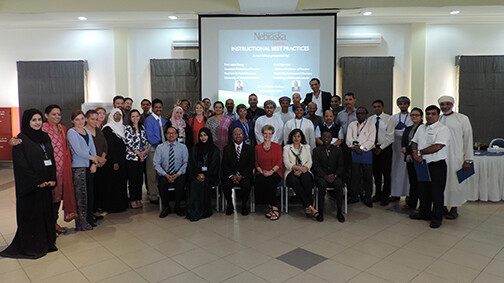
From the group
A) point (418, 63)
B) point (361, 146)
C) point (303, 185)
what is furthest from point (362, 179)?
point (418, 63)

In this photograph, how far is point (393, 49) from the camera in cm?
782

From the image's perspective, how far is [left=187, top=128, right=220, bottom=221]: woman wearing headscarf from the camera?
Answer: 4.39m

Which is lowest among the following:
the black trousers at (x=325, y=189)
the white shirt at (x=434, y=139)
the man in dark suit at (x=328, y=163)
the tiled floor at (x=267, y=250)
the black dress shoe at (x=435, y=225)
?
the tiled floor at (x=267, y=250)

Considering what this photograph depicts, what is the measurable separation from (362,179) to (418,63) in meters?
4.28

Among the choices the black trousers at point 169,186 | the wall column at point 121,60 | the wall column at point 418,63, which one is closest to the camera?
the black trousers at point 169,186

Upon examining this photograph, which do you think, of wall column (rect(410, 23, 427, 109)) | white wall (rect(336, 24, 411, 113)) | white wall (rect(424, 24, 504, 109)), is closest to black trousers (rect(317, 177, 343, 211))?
white wall (rect(336, 24, 411, 113))

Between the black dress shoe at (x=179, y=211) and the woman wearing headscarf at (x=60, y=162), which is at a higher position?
the woman wearing headscarf at (x=60, y=162)

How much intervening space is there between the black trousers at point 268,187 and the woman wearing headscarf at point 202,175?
1.99 feet

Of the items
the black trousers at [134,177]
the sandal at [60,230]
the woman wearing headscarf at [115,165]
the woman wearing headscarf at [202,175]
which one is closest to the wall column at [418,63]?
the woman wearing headscarf at [202,175]

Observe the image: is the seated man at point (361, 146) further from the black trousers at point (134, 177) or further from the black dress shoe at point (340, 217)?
the black trousers at point (134, 177)

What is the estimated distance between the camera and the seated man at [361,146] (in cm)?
484

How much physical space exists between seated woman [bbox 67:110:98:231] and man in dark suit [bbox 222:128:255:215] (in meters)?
1.65

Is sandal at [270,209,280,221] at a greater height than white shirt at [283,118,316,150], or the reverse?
white shirt at [283,118,316,150]

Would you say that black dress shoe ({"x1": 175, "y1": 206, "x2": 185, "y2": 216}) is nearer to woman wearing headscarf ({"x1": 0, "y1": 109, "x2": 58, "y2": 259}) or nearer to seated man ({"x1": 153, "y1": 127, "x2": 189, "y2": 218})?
seated man ({"x1": 153, "y1": 127, "x2": 189, "y2": 218})
